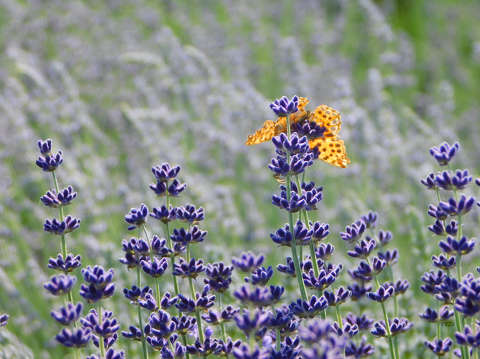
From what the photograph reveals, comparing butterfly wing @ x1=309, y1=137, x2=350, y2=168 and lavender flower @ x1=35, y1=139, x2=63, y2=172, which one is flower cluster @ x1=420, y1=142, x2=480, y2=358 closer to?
butterfly wing @ x1=309, y1=137, x2=350, y2=168

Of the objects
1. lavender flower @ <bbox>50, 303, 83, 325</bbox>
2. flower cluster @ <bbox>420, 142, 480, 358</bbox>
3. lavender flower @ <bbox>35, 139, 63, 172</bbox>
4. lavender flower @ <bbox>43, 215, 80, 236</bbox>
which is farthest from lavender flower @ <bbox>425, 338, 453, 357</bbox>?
lavender flower @ <bbox>35, 139, 63, 172</bbox>

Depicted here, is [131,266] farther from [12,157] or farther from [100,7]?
[100,7]

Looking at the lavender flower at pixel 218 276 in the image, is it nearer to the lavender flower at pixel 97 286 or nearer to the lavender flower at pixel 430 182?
the lavender flower at pixel 97 286

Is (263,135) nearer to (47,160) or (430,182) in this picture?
(430,182)

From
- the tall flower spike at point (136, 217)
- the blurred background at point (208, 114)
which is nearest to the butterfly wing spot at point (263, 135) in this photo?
the tall flower spike at point (136, 217)

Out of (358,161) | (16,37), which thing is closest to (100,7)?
(16,37)

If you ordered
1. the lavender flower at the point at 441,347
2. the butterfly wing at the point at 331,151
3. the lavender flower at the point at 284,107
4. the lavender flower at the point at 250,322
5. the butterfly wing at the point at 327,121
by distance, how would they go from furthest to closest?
the butterfly wing at the point at 327,121
the butterfly wing at the point at 331,151
the lavender flower at the point at 284,107
the lavender flower at the point at 441,347
the lavender flower at the point at 250,322
